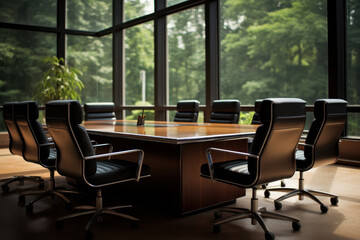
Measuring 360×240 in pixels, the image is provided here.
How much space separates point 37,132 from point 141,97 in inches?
224

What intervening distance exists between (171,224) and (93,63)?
7.65m

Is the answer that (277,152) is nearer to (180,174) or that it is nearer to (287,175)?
(287,175)

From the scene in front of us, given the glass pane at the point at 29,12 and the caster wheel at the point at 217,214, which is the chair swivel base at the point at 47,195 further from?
the glass pane at the point at 29,12

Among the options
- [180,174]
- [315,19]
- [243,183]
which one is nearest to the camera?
[243,183]

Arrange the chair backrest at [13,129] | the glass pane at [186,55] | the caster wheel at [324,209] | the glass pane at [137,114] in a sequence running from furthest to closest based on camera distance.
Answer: the glass pane at [137,114]
the glass pane at [186,55]
the chair backrest at [13,129]
the caster wheel at [324,209]

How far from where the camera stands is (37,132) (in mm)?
3457

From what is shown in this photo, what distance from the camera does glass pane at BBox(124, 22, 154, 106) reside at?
8.84 meters

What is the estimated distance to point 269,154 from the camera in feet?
8.52

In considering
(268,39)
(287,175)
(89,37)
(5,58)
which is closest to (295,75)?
(268,39)

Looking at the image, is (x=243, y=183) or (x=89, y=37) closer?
(x=243, y=183)

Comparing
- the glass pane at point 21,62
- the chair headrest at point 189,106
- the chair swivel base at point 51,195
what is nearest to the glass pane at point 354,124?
the chair headrest at point 189,106

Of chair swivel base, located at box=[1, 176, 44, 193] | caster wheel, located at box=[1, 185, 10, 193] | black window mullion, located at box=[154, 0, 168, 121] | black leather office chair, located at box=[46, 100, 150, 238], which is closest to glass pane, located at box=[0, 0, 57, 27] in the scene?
black window mullion, located at box=[154, 0, 168, 121]

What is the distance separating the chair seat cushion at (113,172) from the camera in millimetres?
Result: 2741

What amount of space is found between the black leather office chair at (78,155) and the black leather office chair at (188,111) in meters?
2.61
